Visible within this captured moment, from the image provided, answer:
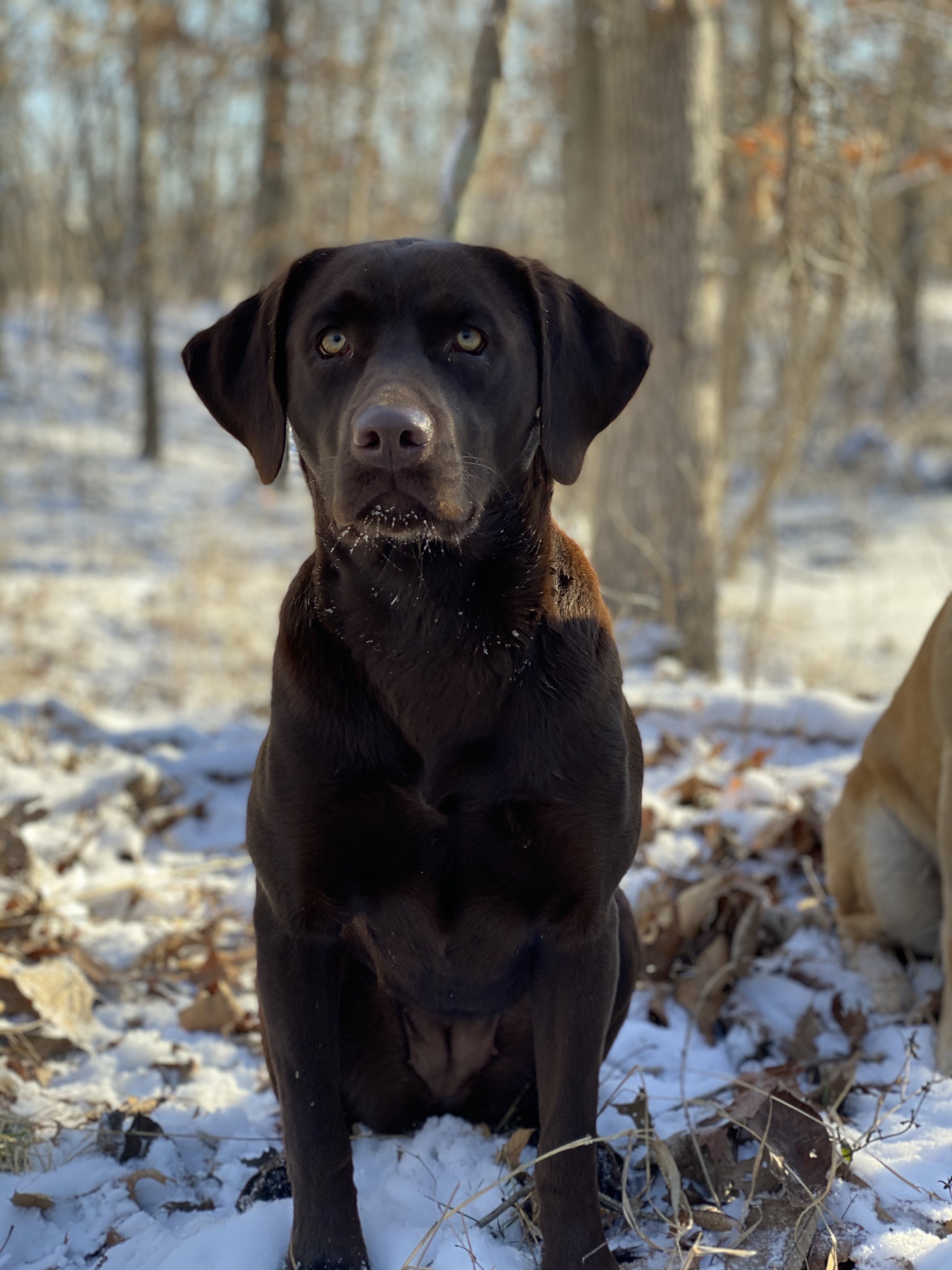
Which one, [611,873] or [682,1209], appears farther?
[682,1209]

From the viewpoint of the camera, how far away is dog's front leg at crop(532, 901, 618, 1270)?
1.87m

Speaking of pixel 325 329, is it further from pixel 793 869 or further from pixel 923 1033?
pixel 793 869

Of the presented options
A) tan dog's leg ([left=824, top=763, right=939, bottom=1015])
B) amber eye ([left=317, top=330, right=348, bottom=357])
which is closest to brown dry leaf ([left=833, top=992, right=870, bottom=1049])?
tan dog's leg ([left=824, top=763, right=939, bottom=1015])

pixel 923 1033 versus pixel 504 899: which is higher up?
pixel 504 899

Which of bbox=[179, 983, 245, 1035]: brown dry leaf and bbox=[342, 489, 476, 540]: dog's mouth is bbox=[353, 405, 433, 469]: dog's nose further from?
bbox=[179, 983, 245, 1035]: brown dry leaf

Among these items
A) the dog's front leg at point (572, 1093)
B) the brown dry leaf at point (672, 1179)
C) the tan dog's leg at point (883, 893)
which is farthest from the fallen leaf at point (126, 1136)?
the tan dog's leg at point (883, 893)

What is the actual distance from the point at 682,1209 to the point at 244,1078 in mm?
1132

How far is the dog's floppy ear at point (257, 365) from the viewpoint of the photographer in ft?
6.90

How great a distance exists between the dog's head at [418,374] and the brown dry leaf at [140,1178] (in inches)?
51.7

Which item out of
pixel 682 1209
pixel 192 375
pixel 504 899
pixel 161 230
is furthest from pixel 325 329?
pixel 161 230

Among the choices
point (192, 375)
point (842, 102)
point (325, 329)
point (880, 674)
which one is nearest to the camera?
point (325, 329)

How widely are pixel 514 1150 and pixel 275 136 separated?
15.3m

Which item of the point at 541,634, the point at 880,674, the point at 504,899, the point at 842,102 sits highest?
the point at 842,102

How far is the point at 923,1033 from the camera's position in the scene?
8.97 feet
